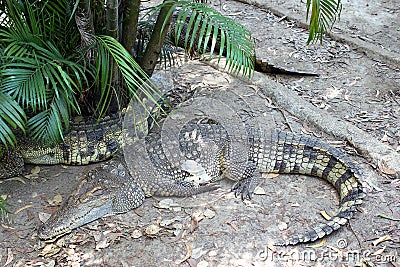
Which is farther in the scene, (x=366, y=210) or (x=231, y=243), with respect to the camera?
(x=366, y=210)

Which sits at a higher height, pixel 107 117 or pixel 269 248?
pixel 107 117

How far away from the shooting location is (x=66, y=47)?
3.32 meters

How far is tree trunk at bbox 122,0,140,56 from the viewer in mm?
3314

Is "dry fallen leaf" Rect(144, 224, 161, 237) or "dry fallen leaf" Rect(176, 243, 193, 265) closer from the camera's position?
"dry fallen leaf" Rect(176, 243, 193, 265)

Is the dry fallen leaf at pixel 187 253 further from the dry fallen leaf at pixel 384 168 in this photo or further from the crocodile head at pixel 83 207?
the dry fallen leaf at pixel 384 168

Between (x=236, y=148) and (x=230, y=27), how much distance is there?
3.21 feet

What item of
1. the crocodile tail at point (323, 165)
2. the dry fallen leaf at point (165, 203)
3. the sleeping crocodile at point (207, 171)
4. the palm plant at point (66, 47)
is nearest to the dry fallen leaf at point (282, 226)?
the crocodile tail at point (323, 165)

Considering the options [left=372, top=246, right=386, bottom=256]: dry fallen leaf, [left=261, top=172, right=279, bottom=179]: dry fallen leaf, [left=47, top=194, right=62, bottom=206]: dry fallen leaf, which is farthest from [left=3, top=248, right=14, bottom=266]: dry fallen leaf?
[left=372, top=246, right=386, bottom=256]: dry fallen leaf

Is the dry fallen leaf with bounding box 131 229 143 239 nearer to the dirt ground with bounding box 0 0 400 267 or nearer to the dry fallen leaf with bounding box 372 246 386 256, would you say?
the dirt ground with bounding box 0 0 400 267

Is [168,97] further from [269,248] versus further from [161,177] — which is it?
[269,248]

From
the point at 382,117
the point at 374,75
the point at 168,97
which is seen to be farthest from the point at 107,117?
the point at 374,75

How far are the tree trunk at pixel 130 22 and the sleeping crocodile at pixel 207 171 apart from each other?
775mm

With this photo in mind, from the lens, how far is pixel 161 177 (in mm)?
3410

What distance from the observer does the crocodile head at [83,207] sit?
9.68ft
